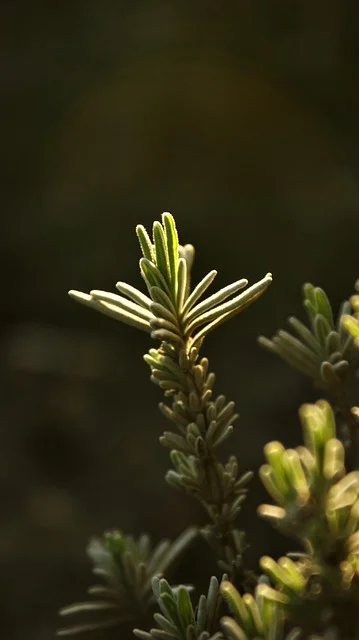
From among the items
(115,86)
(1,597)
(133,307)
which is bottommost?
(1,597)

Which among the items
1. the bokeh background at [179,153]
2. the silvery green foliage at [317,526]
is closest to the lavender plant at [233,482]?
the silvery green foliage at [317,526]

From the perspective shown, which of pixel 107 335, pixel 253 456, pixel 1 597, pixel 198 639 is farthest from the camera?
pixel 107 335

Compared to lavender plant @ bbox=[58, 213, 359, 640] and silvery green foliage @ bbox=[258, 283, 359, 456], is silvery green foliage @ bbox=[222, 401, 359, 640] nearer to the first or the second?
lavender plant @ bbox=[58, 213, 359, 640]

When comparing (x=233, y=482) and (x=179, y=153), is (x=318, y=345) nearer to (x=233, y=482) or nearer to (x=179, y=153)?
(x=233, y=482)

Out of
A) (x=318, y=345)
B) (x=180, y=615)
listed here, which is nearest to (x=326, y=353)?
(x=318, y=345)

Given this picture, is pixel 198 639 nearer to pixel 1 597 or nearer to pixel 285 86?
pixel 1 597

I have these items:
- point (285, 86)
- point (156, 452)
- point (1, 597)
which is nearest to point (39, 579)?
point (1, 597)

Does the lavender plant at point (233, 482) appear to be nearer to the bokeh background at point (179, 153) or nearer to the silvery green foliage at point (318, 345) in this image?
the silvery green foliage at point (318, 345)
